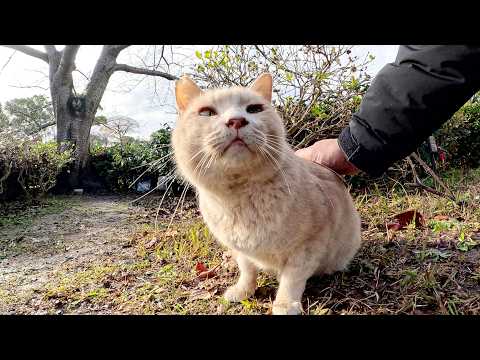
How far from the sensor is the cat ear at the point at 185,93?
1464mm

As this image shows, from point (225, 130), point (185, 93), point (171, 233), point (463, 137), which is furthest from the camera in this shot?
point (463, 137)

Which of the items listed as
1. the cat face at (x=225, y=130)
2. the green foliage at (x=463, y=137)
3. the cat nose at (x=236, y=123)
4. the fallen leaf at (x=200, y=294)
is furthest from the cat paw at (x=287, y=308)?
the green foliage at (x=463, y=137)

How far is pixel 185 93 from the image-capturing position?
147 cm

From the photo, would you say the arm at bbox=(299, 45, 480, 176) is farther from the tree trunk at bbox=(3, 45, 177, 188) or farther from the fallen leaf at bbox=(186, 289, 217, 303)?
the tree trunk at bbox=(3, 45, 177, 188)

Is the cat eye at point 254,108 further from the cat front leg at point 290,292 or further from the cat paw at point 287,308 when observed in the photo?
the cat paw at point 287,308

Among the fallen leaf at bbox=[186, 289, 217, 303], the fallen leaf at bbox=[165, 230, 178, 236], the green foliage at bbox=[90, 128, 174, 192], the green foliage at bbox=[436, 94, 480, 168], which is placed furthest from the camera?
the green foliage at bbox=[436, 94, 480, 168]

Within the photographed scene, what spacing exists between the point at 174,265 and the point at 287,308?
24.1 inches

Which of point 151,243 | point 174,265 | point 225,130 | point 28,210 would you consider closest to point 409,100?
point 225,130

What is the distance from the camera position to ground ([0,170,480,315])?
138 cm

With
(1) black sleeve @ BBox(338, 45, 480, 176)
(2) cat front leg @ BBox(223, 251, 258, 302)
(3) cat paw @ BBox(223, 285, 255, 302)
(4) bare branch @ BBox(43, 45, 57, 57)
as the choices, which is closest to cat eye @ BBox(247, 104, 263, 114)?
(1) black sleeve @ BBox(338, 45, 480, 176)

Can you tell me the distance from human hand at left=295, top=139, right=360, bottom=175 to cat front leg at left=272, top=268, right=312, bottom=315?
58 centimetres

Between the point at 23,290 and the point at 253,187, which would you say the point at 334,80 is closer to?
the point at 253,187

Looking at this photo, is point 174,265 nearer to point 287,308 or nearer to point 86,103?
point 287,308
